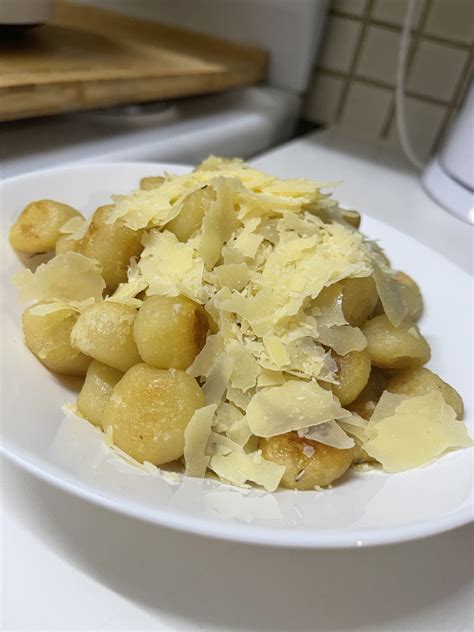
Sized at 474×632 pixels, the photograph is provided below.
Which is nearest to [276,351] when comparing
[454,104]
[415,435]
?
[415,435]

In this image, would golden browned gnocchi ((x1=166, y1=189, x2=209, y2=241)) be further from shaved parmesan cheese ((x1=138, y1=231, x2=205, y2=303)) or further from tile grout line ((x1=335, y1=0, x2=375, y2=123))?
tile grout line ((x1=335, y1=0, x2=375, y2=123))

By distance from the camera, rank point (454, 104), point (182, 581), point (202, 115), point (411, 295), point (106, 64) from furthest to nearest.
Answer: point (454, 104), point (202, 115), point (106, 64), point (411, 295), point (182, 581)

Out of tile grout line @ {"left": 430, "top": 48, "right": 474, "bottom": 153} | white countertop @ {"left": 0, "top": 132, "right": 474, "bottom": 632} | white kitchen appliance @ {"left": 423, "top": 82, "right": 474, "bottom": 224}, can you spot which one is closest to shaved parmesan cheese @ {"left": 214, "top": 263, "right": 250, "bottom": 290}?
white countertop @ {"left": 0, "top": 132, "right": 474, "bottom": 632}

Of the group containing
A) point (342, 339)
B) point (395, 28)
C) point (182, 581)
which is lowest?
point (182, 581)

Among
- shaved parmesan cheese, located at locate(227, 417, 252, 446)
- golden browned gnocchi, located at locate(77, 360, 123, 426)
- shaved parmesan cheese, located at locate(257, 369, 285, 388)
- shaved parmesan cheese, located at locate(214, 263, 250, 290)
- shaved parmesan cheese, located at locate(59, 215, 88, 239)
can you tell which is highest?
shaved parmesan cheese, located at locate(214, 263, 250, 290)

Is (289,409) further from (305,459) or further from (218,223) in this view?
(218,223)

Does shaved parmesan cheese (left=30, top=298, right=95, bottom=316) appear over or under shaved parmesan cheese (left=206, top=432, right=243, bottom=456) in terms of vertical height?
over

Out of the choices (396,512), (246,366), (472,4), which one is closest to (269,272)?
(246,366)

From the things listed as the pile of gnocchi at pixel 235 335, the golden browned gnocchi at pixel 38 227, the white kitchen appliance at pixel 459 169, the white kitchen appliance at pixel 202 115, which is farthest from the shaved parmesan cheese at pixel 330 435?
the white kitchen appliance at pixel 459 169
